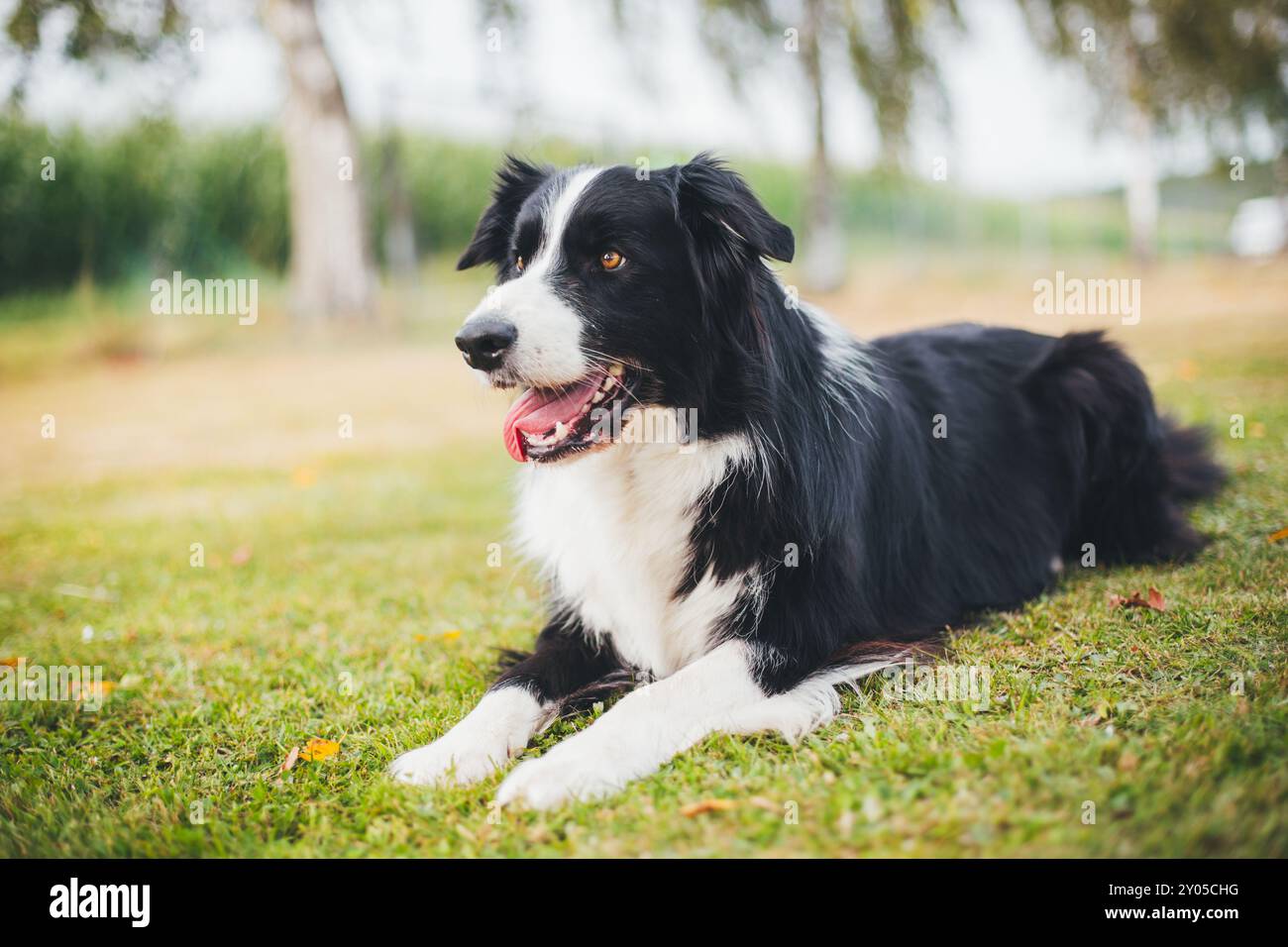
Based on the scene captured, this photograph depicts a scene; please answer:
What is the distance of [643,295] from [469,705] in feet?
5.27

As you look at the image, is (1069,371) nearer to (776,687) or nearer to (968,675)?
(968,675)

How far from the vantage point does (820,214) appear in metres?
18.1

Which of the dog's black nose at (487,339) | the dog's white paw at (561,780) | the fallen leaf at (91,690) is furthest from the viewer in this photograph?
the fallen leaf at (91,690)

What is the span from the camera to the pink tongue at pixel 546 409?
314cm

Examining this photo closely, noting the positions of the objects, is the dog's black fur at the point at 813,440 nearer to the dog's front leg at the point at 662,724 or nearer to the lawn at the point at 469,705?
the dog's front leg at the point at 662,724

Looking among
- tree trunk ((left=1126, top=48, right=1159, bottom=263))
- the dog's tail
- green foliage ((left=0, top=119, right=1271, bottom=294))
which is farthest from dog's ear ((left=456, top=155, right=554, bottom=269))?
tree trunk ((left=1126, top=48, right=1159, bottom=263))

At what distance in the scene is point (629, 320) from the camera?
124 inches

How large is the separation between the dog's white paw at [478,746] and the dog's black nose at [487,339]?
1107mm

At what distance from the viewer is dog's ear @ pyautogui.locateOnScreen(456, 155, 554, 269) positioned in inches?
149

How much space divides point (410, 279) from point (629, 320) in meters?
13.8

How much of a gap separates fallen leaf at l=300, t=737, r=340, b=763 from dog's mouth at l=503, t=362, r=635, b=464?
1.16m

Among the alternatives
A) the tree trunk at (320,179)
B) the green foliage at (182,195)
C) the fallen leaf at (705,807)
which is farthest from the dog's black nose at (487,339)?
the tree trunk at (320,179)
